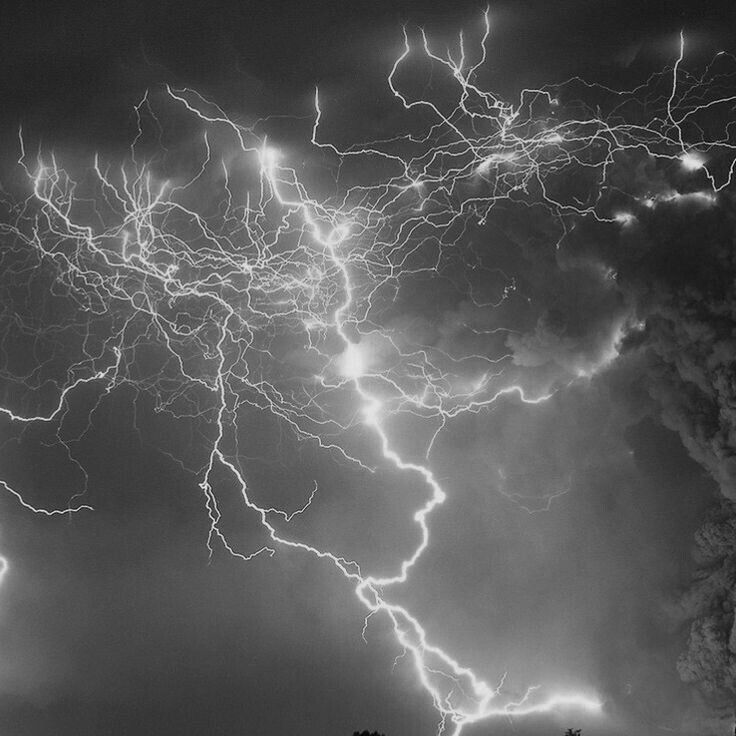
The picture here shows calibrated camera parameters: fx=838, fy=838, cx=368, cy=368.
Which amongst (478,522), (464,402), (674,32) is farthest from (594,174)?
(478,522)

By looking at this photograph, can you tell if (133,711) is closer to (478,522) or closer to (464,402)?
(478,522)

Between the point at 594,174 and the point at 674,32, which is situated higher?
the point at 674,32

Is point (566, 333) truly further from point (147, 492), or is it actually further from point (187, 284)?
point (147, 492)

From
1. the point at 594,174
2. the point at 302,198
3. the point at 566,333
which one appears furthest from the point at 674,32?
the point at 302,198

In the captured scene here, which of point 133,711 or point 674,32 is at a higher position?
point 674,32

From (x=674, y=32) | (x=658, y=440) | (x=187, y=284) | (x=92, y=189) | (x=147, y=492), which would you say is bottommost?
(x=147, y=492)

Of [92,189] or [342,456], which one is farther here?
[342,456]
